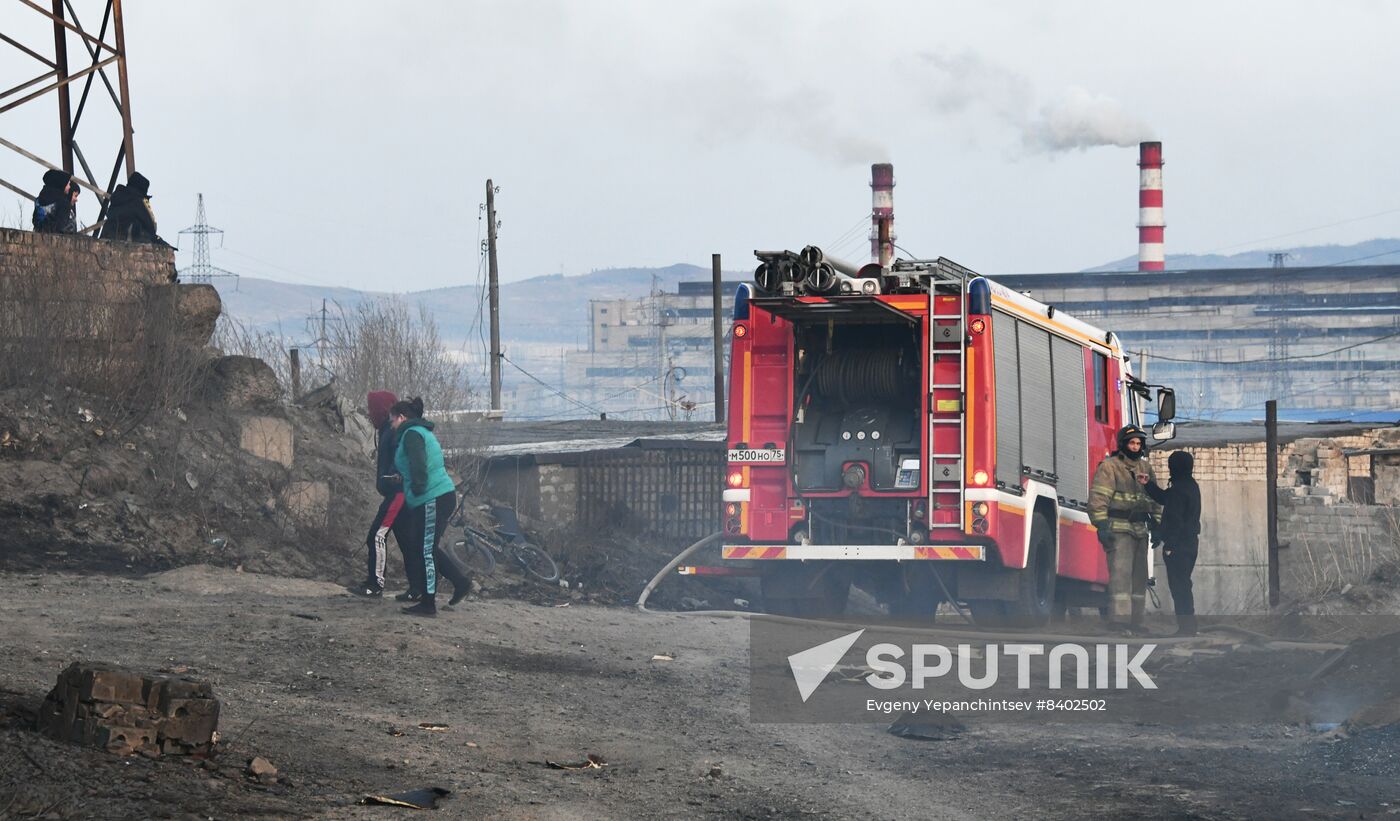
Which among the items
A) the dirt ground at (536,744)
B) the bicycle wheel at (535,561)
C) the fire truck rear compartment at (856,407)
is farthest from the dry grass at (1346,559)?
the bicycle wheel at (535,561)

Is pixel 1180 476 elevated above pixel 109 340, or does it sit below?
below

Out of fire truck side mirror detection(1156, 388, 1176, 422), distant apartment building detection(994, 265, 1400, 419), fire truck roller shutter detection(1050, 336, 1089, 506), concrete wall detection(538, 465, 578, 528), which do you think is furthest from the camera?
distant apartment building detection(994, 265, 1400, 419)

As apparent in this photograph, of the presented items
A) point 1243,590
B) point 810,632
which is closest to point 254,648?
point 810,632

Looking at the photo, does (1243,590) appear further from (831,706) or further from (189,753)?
(189,753)

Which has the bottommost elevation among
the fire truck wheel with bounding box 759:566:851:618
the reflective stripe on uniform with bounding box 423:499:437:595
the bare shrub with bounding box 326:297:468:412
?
the fire truck wheel with bounding box 759:566:851:618

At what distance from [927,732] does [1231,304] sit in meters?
100

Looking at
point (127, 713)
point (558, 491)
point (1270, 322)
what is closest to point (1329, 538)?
point (558, 491)

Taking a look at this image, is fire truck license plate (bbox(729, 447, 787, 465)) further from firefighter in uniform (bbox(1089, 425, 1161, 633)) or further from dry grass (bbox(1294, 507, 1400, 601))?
dry grass (bbox(1294, 507, 1400, 601))

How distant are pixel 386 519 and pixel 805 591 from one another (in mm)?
3743

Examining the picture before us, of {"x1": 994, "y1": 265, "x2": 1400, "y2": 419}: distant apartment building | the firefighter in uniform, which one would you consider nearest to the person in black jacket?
the firefighter in uniform

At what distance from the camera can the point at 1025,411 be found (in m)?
13.4

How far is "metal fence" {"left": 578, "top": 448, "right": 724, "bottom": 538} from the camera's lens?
22984 mm

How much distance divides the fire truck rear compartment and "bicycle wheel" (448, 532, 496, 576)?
16.4 ft

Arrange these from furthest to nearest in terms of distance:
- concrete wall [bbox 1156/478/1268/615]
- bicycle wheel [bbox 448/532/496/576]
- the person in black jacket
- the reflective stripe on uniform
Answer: concrete wall [bbox 1156/478/1268/615] < bicycle wheel [bbox 448/532/496/576] < the person in black jacket < the reflective stripe on uniform
